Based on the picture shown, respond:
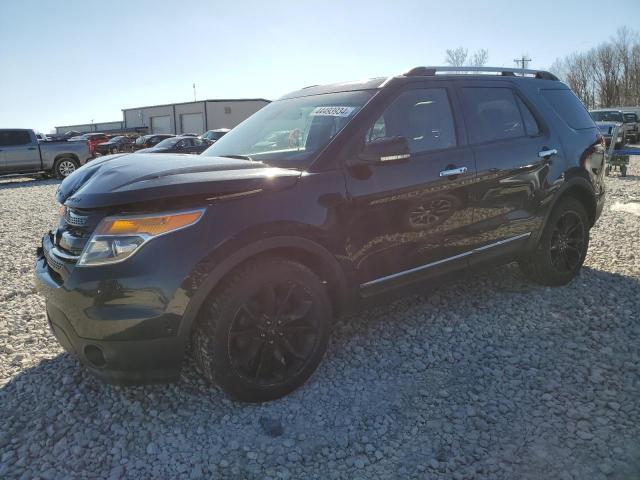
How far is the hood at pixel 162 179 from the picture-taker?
246cm

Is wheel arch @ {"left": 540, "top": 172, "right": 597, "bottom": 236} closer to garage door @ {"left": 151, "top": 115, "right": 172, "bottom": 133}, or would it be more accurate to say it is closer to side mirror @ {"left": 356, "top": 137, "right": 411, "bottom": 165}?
side mirror @ {"left": 356, "top": 137, "right": 411, "bottom": 165}

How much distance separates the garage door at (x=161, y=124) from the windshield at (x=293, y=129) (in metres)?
56.5

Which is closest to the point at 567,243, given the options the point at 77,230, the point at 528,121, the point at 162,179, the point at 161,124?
the point at 528,121

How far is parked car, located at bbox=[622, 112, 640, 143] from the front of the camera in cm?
2760

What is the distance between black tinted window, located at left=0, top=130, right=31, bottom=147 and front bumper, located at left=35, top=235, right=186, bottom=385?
16.6 metres

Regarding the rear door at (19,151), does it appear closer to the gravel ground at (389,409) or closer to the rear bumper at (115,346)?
the gravel ground at (389,409)

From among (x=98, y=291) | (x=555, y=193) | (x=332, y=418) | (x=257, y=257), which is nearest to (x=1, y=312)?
(x=98, y=291)

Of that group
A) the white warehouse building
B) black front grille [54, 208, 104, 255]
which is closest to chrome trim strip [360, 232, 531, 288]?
black front grille [54, 208, 104, 255]

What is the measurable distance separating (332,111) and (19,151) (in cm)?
1654

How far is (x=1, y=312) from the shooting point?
429 cm

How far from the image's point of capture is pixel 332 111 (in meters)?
3.32

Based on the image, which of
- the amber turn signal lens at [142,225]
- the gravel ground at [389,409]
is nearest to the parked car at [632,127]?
the gravel ground at [389,409]

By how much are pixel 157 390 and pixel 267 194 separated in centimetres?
139

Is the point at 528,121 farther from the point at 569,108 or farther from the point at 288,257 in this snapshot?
the point at 288,257
